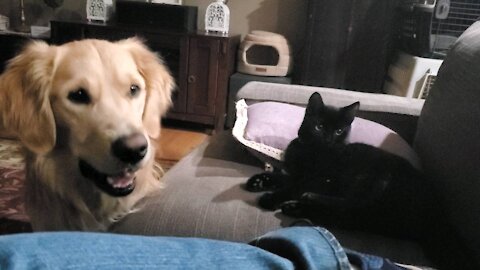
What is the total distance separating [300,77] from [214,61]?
2.15ft

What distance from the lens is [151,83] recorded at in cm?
121

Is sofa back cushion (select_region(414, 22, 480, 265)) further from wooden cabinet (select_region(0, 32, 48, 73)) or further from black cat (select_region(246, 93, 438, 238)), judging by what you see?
wooden cabinet (select_region(0, 32, 48, 73))

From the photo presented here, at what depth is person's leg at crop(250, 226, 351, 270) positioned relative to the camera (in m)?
0.59

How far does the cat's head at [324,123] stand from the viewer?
1229mm

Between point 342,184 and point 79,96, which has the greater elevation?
point 79,96

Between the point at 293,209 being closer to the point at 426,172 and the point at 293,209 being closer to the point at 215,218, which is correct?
the point at 215,218

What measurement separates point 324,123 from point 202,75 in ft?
6.22

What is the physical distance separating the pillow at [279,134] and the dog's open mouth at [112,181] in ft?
1.20

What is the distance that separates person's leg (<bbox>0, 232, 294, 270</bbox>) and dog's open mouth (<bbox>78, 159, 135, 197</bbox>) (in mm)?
503

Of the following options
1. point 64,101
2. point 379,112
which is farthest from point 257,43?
point 64,101

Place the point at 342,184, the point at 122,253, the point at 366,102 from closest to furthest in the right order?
1. the point at 122,253
2. the point at 342,184
3. the point at 366,102

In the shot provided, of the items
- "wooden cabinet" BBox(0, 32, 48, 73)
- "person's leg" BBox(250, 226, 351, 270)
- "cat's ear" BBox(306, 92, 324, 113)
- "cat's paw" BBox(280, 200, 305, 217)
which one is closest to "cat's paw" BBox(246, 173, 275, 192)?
"cat's paw" BBox(280, 200, 305, 217)

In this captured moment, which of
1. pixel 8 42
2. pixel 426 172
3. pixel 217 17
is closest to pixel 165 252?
pixel 426 172

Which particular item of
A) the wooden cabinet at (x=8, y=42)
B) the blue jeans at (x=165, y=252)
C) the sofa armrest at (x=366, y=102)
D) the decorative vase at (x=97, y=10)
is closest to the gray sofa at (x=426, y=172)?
the sofa armrest at (x=366, y=102)
